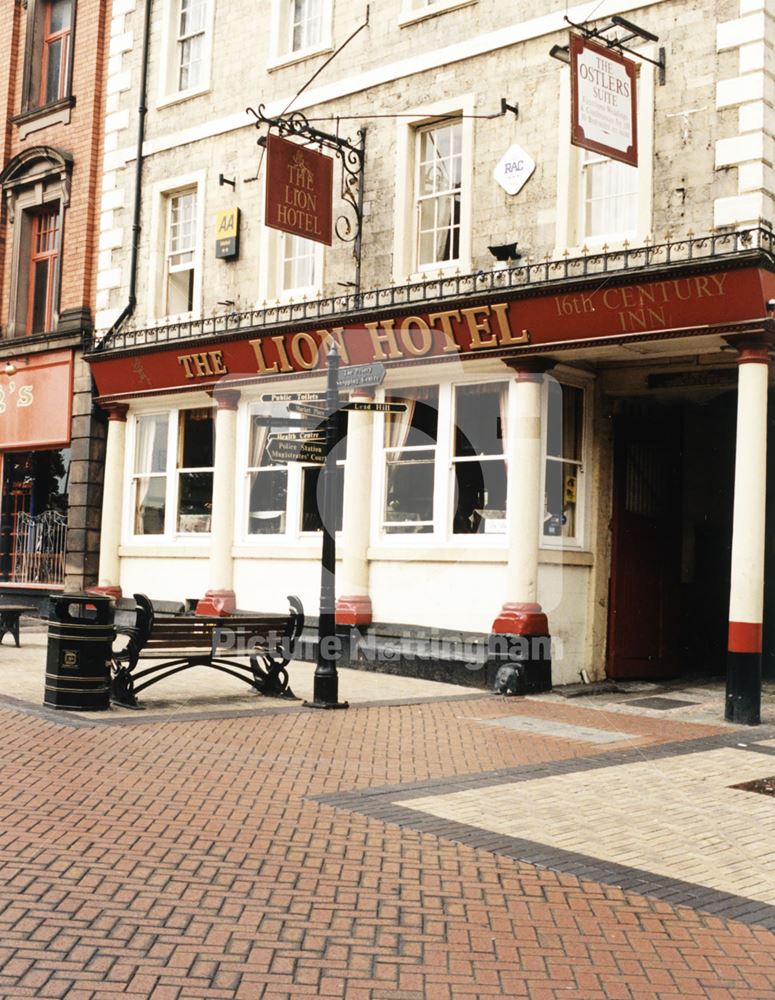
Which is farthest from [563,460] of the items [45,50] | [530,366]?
[45,50]

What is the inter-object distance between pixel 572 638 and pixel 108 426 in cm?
935

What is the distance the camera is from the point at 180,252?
732 inches

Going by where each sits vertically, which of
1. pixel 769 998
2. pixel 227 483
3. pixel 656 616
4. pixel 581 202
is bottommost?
pixel 769 998

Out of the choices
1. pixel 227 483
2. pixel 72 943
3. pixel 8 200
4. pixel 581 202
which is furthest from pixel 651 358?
pixel 8 200

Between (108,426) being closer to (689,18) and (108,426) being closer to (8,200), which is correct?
(8,200)

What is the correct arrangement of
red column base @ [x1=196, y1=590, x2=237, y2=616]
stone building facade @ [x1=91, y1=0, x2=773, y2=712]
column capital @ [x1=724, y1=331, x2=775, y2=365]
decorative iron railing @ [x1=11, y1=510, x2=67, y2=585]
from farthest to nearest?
decorative iron railing @ [x1=11, y1=510, x2=67, y2=585], red column base @ [x1=196, y1=590, x2=237, y2=616], stone building facade @ [x1=91, y1=0, x2=773, y2=712], column capital @ [x1=724, y1=331, x2=775, y2=365]

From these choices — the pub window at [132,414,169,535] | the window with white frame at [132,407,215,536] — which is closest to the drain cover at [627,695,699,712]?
the window with white frame at [132,407,215,536]

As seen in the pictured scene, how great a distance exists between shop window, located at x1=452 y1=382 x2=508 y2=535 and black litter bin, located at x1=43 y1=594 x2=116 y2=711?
5.51m

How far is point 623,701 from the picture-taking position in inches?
530

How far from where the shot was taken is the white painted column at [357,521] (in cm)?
1528

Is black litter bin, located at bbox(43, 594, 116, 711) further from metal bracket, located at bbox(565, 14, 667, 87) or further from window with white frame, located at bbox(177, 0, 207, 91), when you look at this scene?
window with white frame, located at bbox(177, 0, 207, 91)

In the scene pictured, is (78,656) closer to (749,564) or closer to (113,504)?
(749,564)

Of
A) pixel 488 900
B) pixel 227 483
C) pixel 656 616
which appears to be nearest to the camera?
pixel 488 900

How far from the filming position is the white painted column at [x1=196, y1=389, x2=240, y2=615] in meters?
17.2
